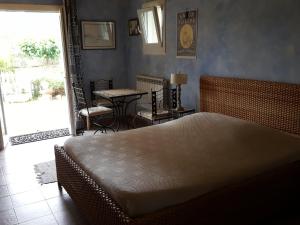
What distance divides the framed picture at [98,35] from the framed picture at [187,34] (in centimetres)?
177

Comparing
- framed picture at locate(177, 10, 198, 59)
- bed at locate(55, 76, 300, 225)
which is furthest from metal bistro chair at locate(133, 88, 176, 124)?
bed at locate(55, 76, 300, 225)

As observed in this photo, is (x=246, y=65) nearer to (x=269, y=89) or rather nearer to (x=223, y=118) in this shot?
(x=269, y=89)

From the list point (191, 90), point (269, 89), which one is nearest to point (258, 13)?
point (269, 89)

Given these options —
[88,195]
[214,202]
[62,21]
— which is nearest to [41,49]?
[62,21]

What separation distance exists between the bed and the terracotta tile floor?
0.52ft

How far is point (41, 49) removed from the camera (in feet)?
25.5

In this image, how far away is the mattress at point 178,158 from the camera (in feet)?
6.30

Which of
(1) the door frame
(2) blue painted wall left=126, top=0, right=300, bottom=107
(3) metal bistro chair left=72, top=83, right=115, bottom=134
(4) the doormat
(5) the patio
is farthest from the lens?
(5) the patio

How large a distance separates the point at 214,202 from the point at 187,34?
258 centimetres

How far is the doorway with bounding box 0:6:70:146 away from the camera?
690 centimetres

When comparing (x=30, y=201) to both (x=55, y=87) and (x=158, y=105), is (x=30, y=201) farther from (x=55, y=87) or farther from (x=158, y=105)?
(x=55, y=87)

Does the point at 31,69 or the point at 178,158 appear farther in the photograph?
the point at 31,69

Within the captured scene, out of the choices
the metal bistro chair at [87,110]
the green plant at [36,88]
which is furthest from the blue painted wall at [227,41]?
the green plant at [36,88]

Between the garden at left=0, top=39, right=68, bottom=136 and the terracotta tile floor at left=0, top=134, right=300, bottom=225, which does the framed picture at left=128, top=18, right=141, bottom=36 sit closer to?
the garden at left=0, top=39, right=68, bottom=136
